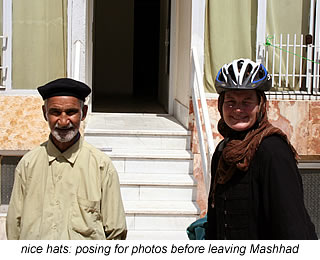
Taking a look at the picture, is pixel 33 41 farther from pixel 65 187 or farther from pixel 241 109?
pixel 241 109

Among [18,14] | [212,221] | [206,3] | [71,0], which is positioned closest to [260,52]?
[206,3]

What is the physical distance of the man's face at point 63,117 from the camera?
9.43ft

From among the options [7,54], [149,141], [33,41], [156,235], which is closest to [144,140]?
[149,141]

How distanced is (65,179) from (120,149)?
395 centimetres

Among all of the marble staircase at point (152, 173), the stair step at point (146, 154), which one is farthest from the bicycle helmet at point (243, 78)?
the stair step at point (146, 154)

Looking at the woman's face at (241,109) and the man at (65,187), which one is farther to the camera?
the man at (65,187)

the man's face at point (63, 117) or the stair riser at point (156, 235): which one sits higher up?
the man's face at point (63, 117)

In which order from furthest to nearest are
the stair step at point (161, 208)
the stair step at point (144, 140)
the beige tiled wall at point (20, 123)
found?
1. the stair step at point (144, 140)
2. the beige tiled wall at point (20, 123)
3. the stair step at point (161, 208)

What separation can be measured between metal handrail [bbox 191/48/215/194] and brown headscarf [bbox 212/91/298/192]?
318cm

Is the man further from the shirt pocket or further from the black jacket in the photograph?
the black jacket

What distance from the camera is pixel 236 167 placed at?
2.46m

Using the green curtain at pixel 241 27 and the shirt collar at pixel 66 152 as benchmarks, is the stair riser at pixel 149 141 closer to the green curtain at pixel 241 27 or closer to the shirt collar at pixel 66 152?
the green curtain at pixel 241 27

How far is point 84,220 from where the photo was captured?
9.14ft

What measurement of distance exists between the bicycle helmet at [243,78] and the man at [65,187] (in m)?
0.74
